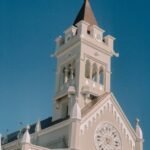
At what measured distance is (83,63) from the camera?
4819 cm

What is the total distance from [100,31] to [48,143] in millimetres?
14388

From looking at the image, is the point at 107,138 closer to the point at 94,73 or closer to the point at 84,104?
the point at 84,104

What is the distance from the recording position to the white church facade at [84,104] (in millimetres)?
43094

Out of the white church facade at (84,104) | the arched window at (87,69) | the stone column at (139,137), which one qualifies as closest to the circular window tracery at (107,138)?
the white church facade at (84,104)

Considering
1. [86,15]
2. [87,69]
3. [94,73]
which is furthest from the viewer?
[86,15]

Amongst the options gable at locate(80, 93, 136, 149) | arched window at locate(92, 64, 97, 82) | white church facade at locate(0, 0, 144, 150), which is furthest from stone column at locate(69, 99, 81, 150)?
arched window at locate(92, 64, 97, 82)

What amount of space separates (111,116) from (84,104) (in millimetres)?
3006

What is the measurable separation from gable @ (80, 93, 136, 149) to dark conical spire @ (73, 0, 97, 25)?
1039 centimetres

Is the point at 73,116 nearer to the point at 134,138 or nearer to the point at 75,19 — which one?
the point at 134,138

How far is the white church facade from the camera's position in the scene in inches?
1697

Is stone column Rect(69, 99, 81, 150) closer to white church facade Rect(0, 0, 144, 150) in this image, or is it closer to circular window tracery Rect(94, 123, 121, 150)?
white church facade Rect(0, 0, 144, 150)

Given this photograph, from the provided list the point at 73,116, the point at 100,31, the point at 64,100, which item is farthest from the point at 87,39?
the point at 73,116

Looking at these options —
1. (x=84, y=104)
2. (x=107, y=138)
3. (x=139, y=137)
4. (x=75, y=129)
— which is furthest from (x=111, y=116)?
(x=75, y=129)

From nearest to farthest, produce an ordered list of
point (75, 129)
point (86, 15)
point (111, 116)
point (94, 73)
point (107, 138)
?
point (75, 129) → point (107, 138) → point (111, 116) → point (94, 73) → point (86, 15)
